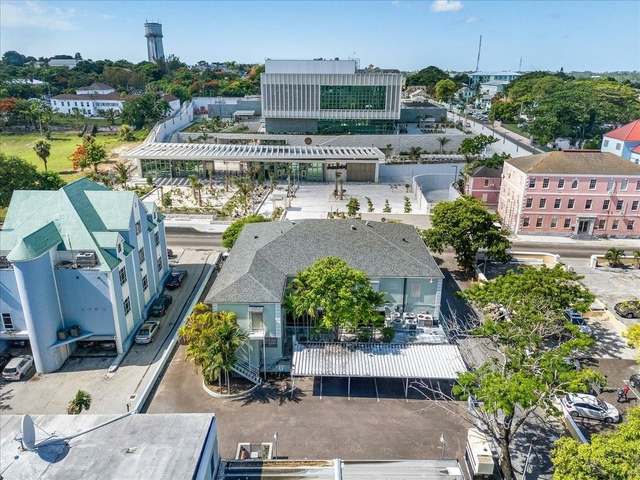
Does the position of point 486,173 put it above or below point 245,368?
above

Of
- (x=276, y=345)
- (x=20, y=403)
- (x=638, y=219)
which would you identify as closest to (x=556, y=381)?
(x=276, y=345)

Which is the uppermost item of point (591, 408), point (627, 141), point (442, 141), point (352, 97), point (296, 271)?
point (352, 97)

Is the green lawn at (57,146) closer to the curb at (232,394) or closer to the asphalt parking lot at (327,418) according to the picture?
the curb at (232,394)

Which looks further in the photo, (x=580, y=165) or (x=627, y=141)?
(x=627, y=141)

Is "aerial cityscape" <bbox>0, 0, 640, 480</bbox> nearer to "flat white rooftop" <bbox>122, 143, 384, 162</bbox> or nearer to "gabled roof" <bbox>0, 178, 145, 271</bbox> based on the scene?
"gabled roof" <bbox>0, 178, 145, 271</bbox>

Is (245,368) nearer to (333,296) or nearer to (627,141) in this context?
(333,296)

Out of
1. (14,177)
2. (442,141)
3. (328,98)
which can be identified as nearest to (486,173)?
(442,141)
